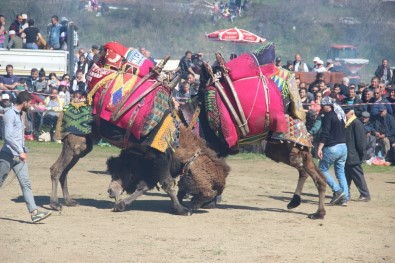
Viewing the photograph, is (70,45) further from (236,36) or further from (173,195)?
(173,195)

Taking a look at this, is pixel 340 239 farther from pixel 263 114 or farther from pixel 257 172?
pixel 257 172

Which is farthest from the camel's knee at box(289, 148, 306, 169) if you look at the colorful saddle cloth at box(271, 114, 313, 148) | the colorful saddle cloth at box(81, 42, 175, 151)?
the colorful saddle cloth at box(81, 42, 175, 151)

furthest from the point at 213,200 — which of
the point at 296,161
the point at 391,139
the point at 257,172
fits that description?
the point at 391,139

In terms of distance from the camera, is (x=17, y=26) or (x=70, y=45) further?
(x=17, y=26)

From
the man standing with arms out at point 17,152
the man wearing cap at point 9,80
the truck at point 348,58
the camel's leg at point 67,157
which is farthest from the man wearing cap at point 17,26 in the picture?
the man standing with arms out at point 17,152

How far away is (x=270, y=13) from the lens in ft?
109

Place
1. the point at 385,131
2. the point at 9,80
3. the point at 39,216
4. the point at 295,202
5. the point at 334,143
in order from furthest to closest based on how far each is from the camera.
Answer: the point at 9,80 → the point at 385,131 → the point at 334,143 → the point at 295,202 → the point at 39,216

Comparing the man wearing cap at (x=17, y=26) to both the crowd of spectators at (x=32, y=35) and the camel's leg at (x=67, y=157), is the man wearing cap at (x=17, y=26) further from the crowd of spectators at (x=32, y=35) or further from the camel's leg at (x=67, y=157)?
the camel's leg at (x=67, y=157)

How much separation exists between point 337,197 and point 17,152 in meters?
5.27

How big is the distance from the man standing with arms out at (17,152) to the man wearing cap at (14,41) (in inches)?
559

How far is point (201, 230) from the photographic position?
39.4 feet

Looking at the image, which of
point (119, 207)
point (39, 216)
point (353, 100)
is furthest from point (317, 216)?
point (353, 100)

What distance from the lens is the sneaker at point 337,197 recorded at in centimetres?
1453

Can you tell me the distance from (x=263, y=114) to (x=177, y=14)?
22.0 m
